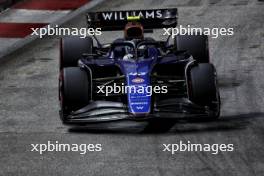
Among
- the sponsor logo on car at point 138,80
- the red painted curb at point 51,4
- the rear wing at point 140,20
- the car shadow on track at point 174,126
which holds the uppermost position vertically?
the rear wing at point 140,20

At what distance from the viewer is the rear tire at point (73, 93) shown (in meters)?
12.1

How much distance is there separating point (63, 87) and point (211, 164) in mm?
2689

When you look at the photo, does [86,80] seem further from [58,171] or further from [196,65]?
[58,171]

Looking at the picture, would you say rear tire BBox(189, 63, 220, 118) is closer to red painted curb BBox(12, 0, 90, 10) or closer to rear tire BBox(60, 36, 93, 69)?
rear tire BBox(60, 36, 93, 69)

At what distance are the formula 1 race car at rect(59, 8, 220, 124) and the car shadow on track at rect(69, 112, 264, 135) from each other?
0.57 feet

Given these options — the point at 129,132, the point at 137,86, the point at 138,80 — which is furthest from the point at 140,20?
the point at 129,132

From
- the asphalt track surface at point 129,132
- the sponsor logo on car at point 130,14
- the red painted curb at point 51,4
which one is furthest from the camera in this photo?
the red painted curb at point 51,4

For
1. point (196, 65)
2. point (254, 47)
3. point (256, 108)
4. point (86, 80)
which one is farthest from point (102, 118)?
point (254, 47)

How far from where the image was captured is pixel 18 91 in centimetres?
1474

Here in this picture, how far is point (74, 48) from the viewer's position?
1420 centimetres

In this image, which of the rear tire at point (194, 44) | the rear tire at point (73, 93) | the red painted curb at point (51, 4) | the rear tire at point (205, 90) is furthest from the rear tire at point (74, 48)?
the red painted curb at point (51, 4)

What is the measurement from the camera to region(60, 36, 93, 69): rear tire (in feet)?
46.2

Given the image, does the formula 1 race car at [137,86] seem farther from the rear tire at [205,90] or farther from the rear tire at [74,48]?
the rear tire at [74,48]

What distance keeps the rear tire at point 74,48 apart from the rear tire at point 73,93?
6.39ft
